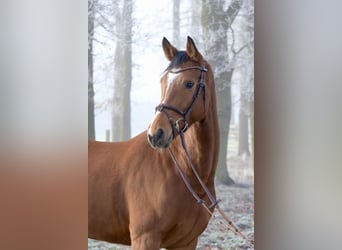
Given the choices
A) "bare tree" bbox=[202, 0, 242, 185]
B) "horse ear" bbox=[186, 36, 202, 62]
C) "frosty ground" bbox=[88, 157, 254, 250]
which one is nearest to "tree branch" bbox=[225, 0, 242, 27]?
"bare tree" bbox=[202, 0, 242, 185]

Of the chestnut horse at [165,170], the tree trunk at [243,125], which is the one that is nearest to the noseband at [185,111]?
the chestnut horse at [165,170]

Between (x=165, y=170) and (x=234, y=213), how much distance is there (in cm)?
22

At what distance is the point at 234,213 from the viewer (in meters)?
1.13

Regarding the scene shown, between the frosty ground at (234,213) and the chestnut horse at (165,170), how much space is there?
0.07 feet

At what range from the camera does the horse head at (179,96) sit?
1.06 m

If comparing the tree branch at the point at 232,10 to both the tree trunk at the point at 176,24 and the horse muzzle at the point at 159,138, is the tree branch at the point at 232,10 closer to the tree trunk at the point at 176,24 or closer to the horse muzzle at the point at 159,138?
the tree trunk at the point at 176,24

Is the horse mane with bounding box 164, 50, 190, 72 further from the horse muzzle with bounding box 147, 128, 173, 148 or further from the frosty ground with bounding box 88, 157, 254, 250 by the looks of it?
the frosty ground with bounding box 88, 157, 254, 250
